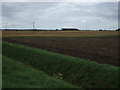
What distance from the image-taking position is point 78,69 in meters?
23.1

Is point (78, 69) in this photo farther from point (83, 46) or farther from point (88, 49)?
point (83, 46)

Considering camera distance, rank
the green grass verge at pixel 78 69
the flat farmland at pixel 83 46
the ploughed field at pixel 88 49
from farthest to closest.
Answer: the flat farmland at pixel 83 46 → the ploughed field at pixel 88 49 → the green grass verge at pixel 78 69

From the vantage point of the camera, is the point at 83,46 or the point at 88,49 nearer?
the point at 88,49

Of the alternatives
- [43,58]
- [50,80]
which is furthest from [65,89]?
[43,58]

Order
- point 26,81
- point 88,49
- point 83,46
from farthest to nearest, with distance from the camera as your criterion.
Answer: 1. point 83,46
2. point 88,49
3. point 26,81

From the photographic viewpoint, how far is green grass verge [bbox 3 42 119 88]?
19188 millimetres

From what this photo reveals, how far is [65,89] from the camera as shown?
17594mm

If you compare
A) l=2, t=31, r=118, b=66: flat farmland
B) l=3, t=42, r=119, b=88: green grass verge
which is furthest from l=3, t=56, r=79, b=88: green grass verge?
l=2, t=31, r=118, b=66: flat farmland

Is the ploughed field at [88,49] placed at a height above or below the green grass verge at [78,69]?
above

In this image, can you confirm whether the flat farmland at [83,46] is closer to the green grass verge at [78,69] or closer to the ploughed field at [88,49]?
the ploughed field at [88,49]

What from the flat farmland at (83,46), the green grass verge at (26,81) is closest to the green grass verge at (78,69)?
the green grass verge at (26,81)

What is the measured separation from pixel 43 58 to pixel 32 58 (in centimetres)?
235

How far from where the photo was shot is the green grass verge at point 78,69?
63.0 feet

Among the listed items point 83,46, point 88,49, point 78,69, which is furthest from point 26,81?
point 83,46
